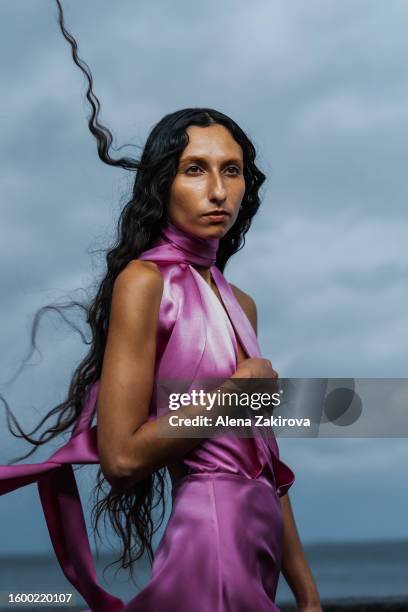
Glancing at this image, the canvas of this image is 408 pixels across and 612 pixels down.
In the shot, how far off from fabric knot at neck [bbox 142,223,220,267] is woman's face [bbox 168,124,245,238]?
0.10 ft

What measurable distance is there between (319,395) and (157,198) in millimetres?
791

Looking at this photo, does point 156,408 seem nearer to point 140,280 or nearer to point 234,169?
point 140,280

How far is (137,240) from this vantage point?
318 cm

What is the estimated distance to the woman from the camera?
2830 millimetres

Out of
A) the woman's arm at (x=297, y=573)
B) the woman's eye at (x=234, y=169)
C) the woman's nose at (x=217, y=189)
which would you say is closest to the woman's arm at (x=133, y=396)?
the woman's nose at (x=217, y=189)

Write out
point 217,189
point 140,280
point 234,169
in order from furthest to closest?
point 234,169 → point 217,189 → point 140,280

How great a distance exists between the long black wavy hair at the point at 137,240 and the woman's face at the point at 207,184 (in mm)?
37

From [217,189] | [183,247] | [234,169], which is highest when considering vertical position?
[234,169]

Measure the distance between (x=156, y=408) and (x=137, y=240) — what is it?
523 millimetres

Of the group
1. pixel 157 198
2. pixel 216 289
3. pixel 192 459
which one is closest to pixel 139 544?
pixel 192 459

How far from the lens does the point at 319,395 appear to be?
3344mm

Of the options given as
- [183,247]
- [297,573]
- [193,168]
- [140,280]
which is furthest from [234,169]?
[297,573]

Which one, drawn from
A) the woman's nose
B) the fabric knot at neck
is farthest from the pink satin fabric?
A: the woman's nose

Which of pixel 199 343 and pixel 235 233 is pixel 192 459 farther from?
pixel 235 233
